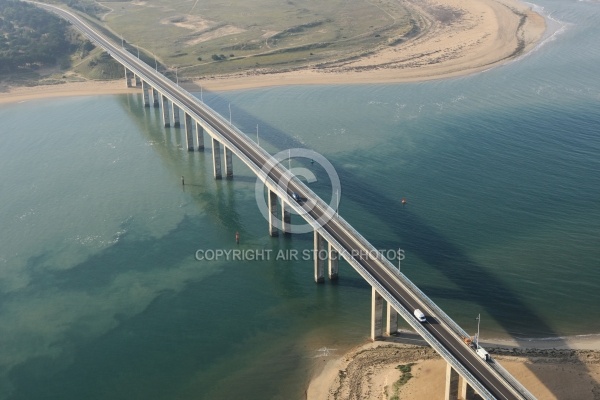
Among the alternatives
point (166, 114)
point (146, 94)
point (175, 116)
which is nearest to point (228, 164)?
point (175, 116)

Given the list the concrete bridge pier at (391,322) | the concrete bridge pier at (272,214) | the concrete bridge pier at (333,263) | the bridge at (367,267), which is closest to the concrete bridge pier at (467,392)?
the bridge at (367,267)

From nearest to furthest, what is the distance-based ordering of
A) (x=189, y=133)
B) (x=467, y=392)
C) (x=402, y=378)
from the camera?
(x=467, y=392) → (x=402, y=378) → (x=189, y=133)

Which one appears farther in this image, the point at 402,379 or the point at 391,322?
the point at 391,322

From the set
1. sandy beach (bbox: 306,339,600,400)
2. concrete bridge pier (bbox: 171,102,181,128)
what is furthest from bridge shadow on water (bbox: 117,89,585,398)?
concrete bridge pier (bbox: 171,102,181,128)

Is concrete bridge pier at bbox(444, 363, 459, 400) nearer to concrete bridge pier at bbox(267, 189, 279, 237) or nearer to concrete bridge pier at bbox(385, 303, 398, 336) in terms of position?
concrete bridge pier at bbox(385, 303, 398, 336)

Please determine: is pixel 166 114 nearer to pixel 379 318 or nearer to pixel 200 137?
pixel 200 137

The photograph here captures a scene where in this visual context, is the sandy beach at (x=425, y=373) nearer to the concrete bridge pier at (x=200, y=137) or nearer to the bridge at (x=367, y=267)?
the bridge at (x=367, y=267)
